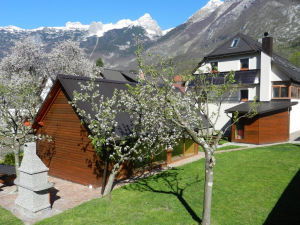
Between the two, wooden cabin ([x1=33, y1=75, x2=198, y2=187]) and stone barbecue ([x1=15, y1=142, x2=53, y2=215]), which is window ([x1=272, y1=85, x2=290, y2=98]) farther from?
stone barbecue ([x1=15, y1=142, x2=53, y2=215])

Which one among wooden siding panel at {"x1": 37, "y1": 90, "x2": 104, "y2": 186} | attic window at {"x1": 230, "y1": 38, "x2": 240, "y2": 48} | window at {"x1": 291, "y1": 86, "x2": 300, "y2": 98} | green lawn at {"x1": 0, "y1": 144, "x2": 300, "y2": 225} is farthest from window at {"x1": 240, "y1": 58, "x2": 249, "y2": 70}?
wooden siding panel at {"x1": 37, "y1": 90, "x2": 104, "y2": 186}

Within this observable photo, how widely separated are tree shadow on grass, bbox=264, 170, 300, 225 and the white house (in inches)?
544

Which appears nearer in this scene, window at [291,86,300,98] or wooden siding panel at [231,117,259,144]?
wooden siding panel at [231,117,259,144]

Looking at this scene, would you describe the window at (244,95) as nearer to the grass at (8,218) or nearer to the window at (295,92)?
the window at (295,92)

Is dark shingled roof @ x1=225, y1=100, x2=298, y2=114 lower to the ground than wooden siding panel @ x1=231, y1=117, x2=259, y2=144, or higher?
higher

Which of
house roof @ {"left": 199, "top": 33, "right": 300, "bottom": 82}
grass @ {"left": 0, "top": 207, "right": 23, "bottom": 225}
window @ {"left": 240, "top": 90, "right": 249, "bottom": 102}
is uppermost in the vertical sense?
house roof @ {"left": 199, "top": 33, "right": 300, "bottom": 82}

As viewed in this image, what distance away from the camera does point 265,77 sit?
92.9 feet

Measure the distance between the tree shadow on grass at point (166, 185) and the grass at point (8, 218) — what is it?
A: 5050mm

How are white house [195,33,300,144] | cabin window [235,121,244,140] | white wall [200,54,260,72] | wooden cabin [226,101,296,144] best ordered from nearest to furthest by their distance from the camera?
wooden cabin [226,101,296,144], white house [195,33,300,144], cabin window [235,121,244,140], white wall [200,54,260,72]

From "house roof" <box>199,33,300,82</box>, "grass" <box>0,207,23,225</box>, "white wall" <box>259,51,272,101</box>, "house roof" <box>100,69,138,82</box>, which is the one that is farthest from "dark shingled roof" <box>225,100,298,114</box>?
"house roof" <box>100,69,138,82</box>

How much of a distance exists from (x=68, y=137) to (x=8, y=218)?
5.27 m

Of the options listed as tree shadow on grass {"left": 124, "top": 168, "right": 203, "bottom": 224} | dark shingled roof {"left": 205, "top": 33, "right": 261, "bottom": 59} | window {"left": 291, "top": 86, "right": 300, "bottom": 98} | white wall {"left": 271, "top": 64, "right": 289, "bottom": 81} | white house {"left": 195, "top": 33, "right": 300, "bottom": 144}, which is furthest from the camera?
dark shingled roof {"left": 205, "top": 33, "right": 261, "bottom": 59}

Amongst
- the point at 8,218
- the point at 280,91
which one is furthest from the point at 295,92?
the point at 8,218

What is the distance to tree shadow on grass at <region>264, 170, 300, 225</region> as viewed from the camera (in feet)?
28.9
